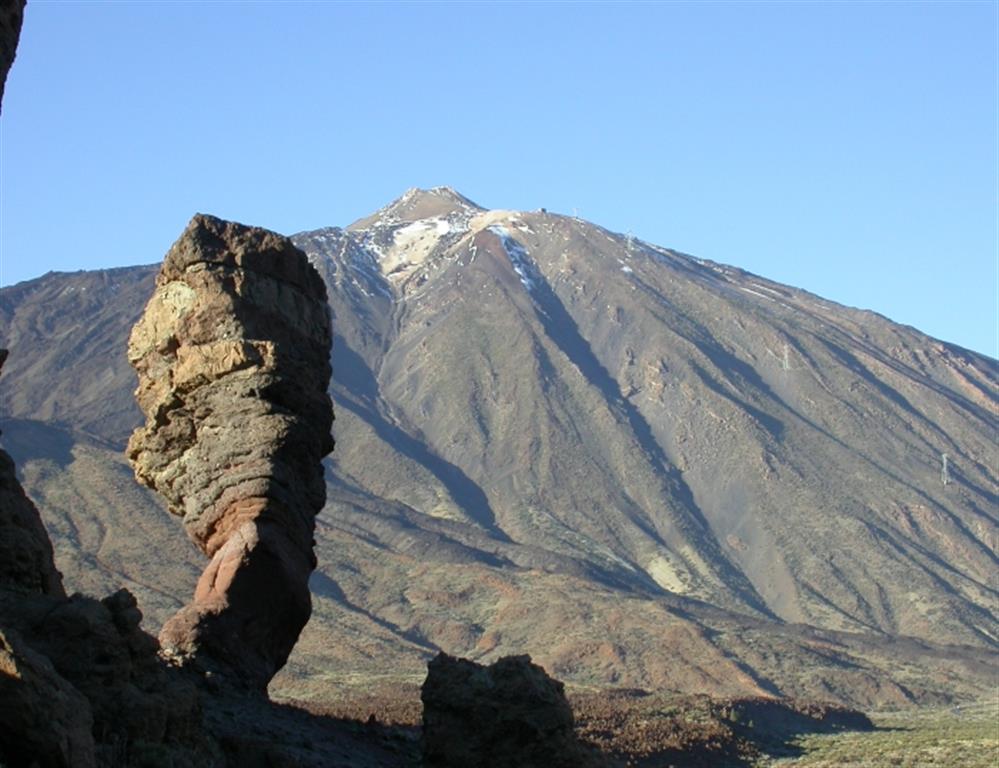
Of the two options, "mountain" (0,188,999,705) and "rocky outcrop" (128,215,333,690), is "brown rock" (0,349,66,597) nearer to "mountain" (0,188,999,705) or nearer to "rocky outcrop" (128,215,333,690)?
"rocky outcrop" (128,215,333,690)

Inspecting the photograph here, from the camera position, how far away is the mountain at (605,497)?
90.6 meters

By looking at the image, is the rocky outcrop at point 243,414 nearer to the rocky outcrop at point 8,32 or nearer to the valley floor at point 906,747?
the rocky outcrop at point 8,32

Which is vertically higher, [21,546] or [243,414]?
[243,414]

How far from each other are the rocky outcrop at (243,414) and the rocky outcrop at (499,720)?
431 cm

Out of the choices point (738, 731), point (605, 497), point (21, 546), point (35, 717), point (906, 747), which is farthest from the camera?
point (605, 497)

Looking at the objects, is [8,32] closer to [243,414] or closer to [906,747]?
[243,414]

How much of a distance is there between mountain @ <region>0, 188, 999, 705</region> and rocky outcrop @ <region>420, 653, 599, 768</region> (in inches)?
1707

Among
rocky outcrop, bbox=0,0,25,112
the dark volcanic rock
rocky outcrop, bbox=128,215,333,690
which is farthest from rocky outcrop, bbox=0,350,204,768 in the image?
rocky outcrop, bbox=0,0,25,112

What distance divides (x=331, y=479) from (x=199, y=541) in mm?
122410

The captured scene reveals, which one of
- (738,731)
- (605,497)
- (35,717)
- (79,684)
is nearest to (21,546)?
(79,684)

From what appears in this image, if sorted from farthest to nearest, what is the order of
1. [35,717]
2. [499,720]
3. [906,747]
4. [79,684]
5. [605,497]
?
1. [605,497]
2. [906,747]
3. [499,720]
4. [79,684]
5. [35,717]

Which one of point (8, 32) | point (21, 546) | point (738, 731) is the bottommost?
point (738, 731)

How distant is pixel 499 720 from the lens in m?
17.3

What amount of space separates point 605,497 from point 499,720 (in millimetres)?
132191
